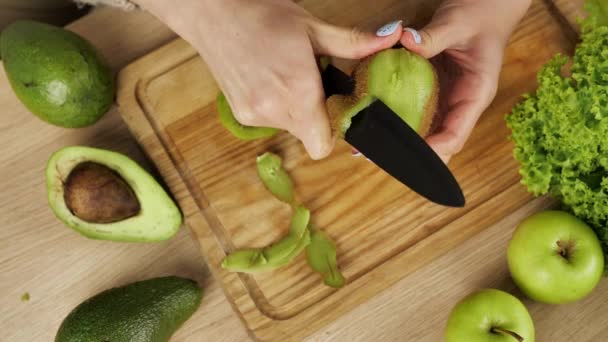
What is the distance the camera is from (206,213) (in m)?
1.16

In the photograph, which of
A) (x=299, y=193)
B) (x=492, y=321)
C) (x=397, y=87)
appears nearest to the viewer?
(x=397, y=87)

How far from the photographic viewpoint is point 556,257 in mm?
1062

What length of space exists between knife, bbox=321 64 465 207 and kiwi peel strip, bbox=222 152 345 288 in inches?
7.8

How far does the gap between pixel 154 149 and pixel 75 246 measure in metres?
0.22

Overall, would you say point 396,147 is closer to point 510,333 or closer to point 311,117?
point 311,117

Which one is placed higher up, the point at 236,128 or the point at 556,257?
the point at 236,128

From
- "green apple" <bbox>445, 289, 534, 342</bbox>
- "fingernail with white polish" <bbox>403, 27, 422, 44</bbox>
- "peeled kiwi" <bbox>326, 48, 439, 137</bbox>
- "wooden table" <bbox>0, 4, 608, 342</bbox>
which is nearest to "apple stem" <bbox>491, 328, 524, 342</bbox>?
"green apple" <bbox>445, 289, 534, 342</bbox>

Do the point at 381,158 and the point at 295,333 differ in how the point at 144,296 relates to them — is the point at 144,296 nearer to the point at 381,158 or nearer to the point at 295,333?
the point at 295,333

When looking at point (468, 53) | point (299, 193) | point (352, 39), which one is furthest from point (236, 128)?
point (468, 53)

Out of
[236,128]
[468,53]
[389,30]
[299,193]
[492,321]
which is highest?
[389,30]

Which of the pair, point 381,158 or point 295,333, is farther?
point 295,333

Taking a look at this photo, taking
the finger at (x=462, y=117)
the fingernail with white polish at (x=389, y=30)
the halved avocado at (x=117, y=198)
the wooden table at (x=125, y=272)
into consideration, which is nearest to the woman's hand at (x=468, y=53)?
the finger at (x=462, y=117)

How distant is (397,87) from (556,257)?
0.39 m

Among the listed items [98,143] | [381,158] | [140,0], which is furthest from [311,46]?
[98,143]
